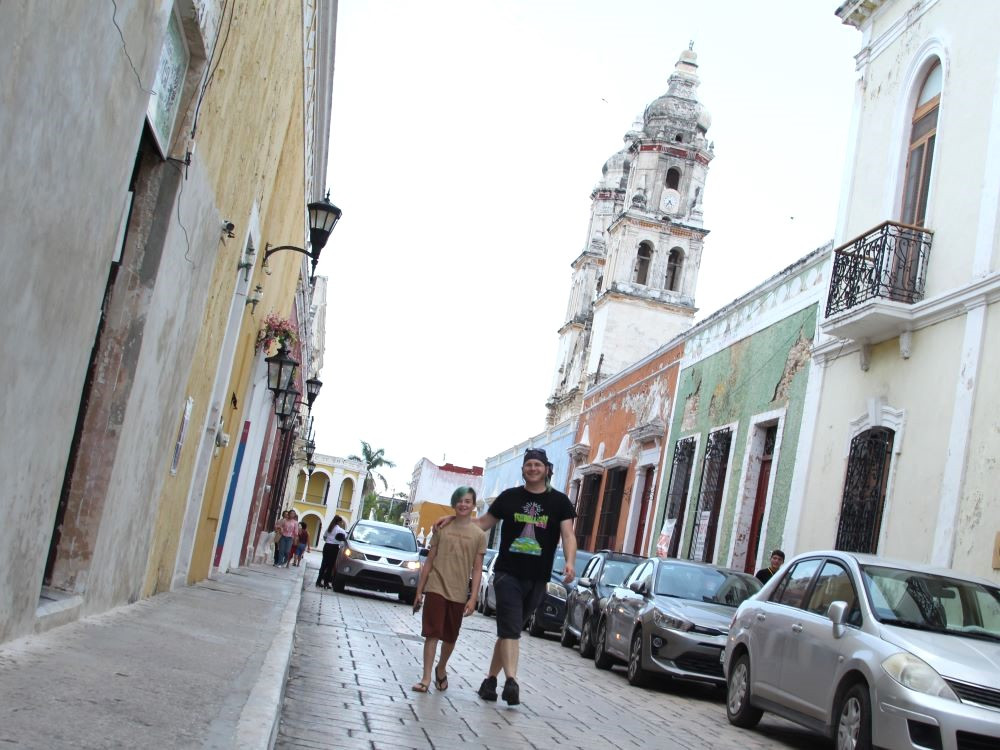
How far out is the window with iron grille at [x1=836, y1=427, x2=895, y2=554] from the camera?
16.4 metres

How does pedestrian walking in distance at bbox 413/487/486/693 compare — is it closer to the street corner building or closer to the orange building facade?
the street corner building

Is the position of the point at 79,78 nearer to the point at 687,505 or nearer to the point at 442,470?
the point at 687,505

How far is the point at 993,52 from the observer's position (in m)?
15.7

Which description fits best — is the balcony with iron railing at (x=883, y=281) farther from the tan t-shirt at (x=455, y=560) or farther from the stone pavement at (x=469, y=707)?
the tan t-shirt at (x=455, y=560)

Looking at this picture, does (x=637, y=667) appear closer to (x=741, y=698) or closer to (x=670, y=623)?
(x=670, y=623)

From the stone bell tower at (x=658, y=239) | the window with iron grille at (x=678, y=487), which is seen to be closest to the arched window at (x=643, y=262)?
the stone bell tower at (x=658, y=239)

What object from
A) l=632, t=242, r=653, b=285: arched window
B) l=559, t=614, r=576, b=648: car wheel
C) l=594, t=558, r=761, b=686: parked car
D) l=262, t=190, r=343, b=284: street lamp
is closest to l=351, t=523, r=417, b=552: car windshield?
l=559, t=614, r=576, b=648: car wheel

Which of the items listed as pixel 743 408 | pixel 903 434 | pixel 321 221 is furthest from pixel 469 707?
pixel 743 408

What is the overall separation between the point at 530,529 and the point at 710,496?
15037 millimetres

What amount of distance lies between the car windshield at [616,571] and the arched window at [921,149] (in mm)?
6278

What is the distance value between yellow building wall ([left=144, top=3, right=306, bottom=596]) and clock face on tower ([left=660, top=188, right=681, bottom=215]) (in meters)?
42.7

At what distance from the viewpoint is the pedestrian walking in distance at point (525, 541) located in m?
9.28

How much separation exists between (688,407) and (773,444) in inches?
209

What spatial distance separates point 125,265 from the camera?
321 inches
